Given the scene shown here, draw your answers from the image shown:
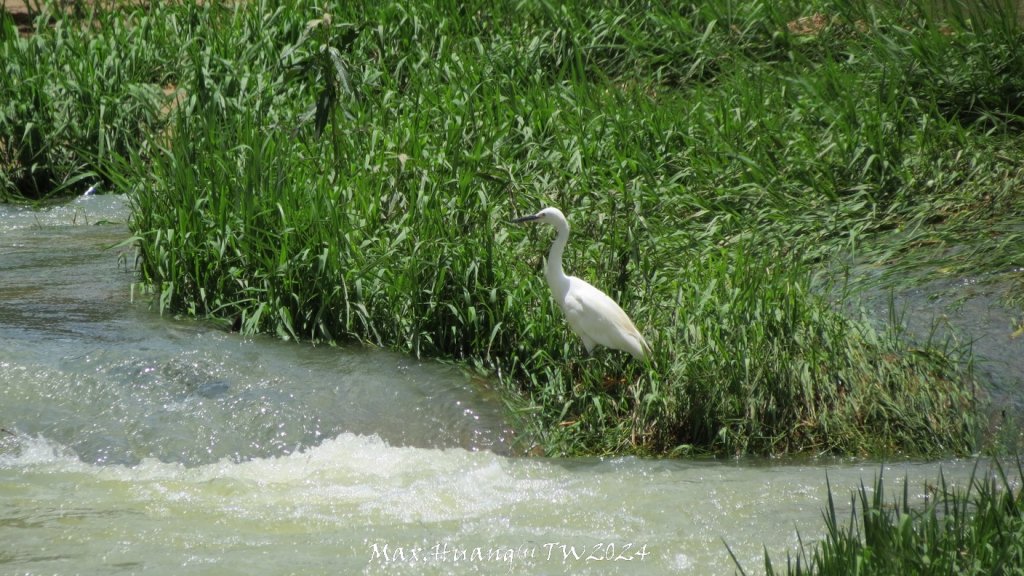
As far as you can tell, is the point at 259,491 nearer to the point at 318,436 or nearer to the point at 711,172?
the point at 318,436

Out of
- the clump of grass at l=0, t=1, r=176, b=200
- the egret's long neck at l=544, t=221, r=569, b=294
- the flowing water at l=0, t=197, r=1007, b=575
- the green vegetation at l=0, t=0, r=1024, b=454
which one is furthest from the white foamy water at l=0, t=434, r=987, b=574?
the clump of grass at l=0, t=1, r=176, b=200

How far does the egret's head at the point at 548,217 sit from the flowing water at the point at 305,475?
74 cm

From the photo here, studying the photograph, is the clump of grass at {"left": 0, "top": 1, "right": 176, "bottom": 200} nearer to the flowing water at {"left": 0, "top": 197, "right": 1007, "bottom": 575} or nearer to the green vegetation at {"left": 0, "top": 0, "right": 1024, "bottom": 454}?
the green vegetation at {"left": 0, "top": 0, "right": 1024, "bottom": 454}

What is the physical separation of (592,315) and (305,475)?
4.27ft

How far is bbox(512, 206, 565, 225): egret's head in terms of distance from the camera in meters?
5.52

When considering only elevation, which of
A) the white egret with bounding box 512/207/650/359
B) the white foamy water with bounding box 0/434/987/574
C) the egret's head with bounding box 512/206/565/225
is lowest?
the white foamy water with bounding box 0/434/987/574

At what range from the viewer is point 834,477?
4.63m

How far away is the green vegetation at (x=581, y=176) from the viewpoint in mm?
5113

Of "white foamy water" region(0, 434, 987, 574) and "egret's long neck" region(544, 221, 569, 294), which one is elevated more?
"egret's long neck" region(544, 221, 569, 294)

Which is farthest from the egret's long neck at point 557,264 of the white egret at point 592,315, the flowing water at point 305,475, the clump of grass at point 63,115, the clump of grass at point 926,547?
the clump of grass at point 63,115

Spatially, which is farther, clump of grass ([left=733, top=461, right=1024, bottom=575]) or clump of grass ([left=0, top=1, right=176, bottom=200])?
clump of grass ([left=0, top=1, right=176, bottom=200])

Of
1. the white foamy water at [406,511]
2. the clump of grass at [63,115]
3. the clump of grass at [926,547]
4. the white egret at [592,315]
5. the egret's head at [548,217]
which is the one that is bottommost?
the white foamy water at [406,511]

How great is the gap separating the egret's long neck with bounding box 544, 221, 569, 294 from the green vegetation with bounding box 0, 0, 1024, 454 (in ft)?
0.63

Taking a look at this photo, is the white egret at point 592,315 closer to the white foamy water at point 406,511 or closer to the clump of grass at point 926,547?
the white foamy water at point 406,511
